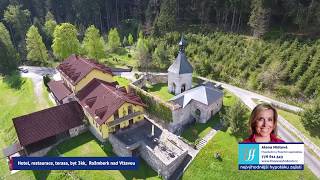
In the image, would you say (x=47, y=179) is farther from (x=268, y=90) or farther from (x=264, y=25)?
(x=264, y=25)

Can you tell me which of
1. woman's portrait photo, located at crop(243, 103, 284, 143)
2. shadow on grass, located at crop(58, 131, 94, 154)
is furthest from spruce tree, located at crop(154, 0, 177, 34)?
woman's portrait photo, located at crop(243, 103, 284, 143)

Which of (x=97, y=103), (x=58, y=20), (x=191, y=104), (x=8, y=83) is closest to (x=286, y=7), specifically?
(x=191, y=104)

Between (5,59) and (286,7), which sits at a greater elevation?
(286,7)

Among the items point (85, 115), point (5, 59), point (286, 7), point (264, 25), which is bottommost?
point (85, 115)

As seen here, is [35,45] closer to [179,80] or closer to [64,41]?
[64,41]

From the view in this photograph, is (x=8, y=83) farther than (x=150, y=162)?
Yes

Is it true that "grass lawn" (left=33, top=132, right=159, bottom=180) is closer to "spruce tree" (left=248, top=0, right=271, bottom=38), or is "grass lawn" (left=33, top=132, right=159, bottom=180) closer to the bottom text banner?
the bottom text banner

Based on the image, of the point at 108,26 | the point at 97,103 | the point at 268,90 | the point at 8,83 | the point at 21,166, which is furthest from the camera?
the point at 108,26
